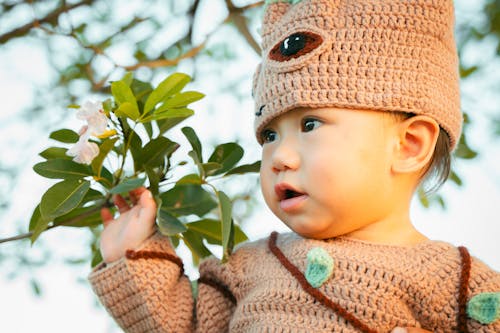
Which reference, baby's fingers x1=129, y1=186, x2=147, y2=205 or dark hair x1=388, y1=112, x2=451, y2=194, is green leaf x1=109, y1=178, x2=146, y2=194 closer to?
baby's fingers x1=129, y1=186, x2=147, y2=205

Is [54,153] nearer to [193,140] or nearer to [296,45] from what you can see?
[193,140]

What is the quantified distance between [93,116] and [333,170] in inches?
16.8

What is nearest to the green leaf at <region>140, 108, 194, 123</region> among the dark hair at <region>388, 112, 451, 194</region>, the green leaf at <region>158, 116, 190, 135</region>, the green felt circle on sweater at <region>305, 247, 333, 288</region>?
the green leaf at <region>158, 116, 190, 135</region>

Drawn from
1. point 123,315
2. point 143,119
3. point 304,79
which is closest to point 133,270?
point 123,315

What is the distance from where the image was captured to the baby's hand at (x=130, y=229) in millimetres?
1162

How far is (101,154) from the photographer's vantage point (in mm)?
1152

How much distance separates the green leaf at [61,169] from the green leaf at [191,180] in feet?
0.57

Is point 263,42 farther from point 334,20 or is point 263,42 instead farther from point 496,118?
point 496,118

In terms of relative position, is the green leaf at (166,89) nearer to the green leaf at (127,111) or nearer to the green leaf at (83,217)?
the green leaf at (127,111)

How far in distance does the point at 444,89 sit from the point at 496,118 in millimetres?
967

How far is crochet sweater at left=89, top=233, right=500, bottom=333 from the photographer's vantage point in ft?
3.33

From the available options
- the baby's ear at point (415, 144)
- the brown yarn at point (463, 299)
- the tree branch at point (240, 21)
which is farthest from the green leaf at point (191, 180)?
the tree branch at point (240, 21)

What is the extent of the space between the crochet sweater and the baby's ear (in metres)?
0.14

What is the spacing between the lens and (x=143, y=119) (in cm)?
115
